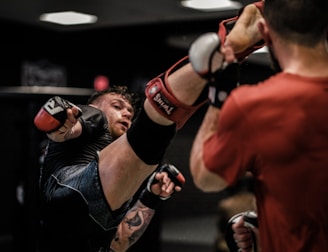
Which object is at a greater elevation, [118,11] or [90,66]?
[118,11]

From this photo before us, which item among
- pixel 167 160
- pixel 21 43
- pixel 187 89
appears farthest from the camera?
pixel 21 43

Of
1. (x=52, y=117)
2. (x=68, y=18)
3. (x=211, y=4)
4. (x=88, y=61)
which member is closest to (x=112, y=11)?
(x=68, y=18)

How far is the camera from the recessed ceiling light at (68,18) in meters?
6.59

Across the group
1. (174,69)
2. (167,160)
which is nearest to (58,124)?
(174,69)

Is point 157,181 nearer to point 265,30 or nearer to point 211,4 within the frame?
point 265,30

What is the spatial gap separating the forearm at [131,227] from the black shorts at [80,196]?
40 centimetres

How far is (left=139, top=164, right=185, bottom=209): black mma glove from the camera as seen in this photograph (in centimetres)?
202

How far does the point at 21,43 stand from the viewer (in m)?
7.18

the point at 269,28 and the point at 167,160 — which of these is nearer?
the point at 269,28

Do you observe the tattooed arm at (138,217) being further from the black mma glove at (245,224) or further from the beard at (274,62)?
the beard at (274,62)

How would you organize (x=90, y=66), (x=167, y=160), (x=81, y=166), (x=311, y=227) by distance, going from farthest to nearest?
1. (x=90, y=66)
2. (x=167, y=160)
3. (x=81, y=166)
4. (x=311, y=227)

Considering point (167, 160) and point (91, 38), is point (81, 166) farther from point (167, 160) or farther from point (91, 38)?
point (91, 38)

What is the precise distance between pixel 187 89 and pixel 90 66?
20.7ft

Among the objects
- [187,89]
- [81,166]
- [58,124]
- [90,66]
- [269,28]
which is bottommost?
[90,66]
